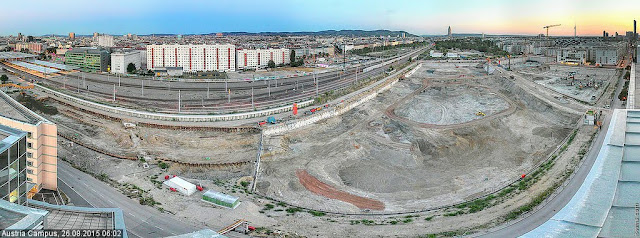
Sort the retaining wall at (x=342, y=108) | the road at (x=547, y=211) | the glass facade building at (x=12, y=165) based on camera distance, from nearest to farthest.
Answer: the glass facade building at (x=12, y=165), the road at (x=547, y=211), the retaining wall at (x=342, y=108)

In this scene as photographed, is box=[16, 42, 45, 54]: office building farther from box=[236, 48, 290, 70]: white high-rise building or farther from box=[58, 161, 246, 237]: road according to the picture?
box=[58, 161, 246, 237]: road

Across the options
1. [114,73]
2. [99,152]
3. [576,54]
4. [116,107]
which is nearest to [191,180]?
[99,152]

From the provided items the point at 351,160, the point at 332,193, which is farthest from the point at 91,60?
the point at 332,193

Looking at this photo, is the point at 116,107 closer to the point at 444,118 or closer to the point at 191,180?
the point at 191,180

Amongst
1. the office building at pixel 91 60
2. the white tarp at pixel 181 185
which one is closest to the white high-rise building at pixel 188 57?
the office building at pixel 91 60

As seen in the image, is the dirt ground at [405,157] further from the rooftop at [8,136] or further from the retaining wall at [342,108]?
the rooftop at [8,136]

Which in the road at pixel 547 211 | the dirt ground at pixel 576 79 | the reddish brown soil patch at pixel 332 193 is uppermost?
the dirt ground at pixel 576 79

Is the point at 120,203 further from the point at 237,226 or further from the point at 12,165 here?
the point at 237,226
